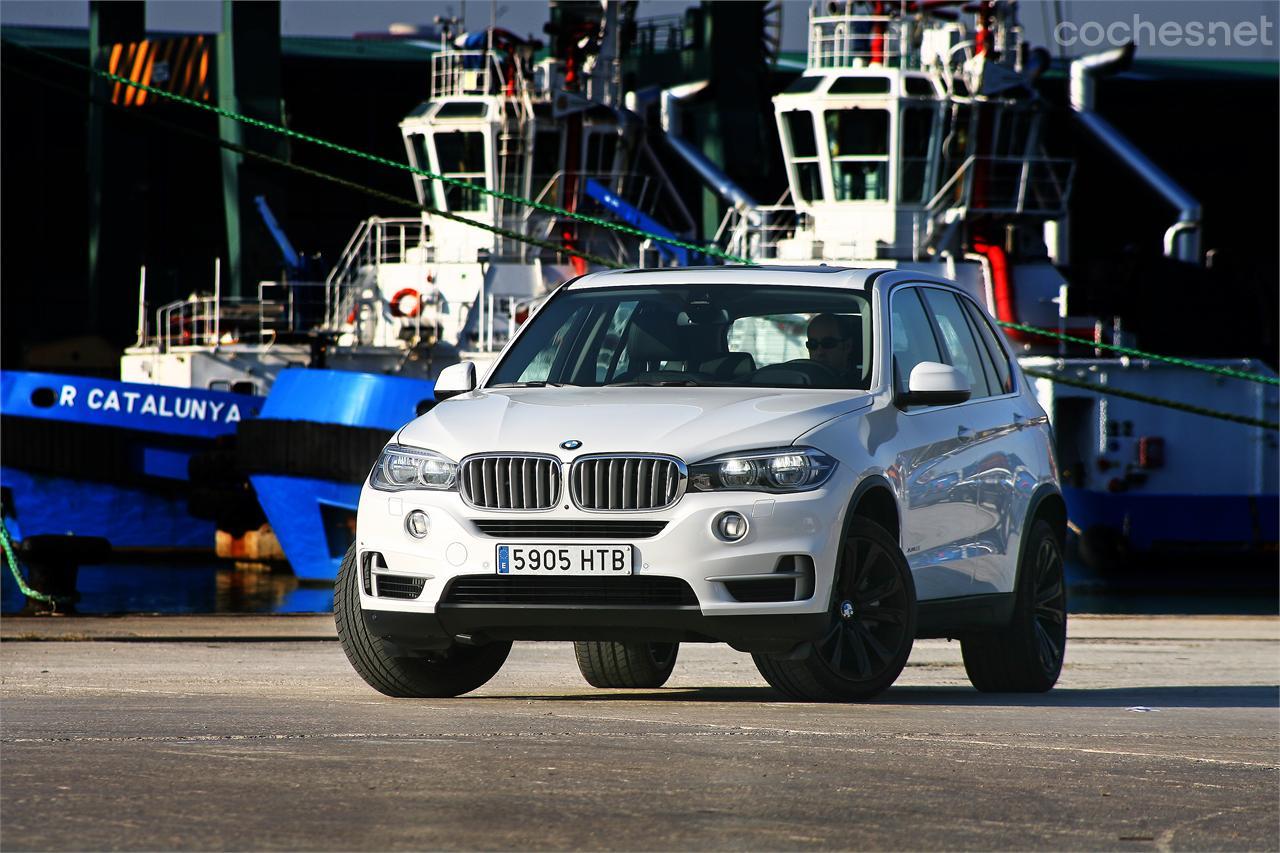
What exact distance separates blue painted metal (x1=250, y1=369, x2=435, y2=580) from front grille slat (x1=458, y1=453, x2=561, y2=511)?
18624mm

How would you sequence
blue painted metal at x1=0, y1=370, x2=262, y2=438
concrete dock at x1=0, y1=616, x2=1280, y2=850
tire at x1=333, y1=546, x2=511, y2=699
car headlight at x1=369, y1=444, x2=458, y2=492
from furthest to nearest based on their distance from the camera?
blue painted metal at x1=0, y1=370, x2=262, y2=438
tire at x1=333, y1=546, x2=511, y2=699
car headlight at x1=369, y1=444, x2=458, y2=492
concrete dock at x1=0, y1=616, x2=1280, y2=850

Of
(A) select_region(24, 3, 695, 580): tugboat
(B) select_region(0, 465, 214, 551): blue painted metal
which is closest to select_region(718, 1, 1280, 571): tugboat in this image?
(A) select_region(24, 3, 695, 580): tugboat

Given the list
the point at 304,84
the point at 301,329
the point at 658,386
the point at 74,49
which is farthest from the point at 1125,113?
the point at 658,386

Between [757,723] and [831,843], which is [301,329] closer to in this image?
[757,723]

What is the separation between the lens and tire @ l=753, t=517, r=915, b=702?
7973 millimetres

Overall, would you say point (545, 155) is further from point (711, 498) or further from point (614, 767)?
point (614, 767)

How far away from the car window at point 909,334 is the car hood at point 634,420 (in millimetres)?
523

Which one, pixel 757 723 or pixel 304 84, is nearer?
pixel 757 723

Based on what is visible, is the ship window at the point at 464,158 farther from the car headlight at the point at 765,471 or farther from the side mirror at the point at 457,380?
the car headlight at the point at 765,471

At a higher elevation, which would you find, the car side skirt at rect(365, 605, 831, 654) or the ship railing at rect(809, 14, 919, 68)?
the ship railing at rect(809, 14, 919, 68)

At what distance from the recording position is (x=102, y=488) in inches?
1291

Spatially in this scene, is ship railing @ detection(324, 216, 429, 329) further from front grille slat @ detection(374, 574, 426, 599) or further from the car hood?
front grille slat @ detection(374, 574, 426, 599)

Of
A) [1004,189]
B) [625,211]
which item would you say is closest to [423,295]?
[625,211]

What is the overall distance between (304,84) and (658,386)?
5461cm
